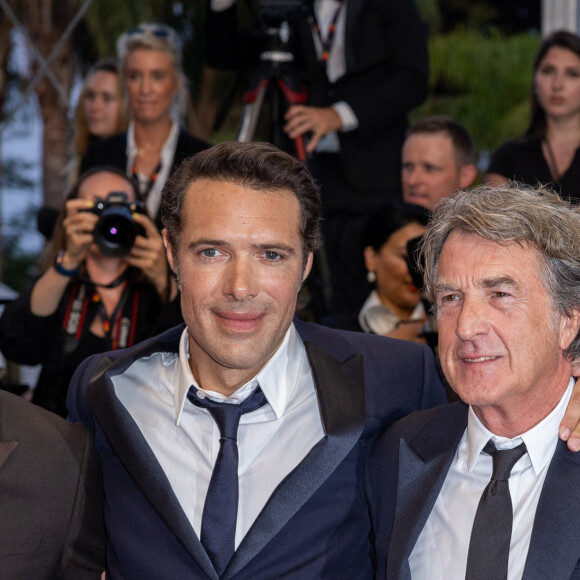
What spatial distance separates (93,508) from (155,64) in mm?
2138

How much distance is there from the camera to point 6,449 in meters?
2.02

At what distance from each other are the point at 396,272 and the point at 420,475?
1595 millimetres

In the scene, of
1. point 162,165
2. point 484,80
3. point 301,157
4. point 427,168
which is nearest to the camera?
point 301,157

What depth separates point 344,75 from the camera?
12.4 feet

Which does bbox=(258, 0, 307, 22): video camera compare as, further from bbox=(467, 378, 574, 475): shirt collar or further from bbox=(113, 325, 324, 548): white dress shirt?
bbox=(467, 378, 574, 475): shirt collar

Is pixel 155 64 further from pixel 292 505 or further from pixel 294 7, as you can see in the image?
pixel 292 505

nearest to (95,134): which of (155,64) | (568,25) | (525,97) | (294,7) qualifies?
(155,64)

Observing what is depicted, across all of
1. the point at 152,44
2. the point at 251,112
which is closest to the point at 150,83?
the point at 152,44

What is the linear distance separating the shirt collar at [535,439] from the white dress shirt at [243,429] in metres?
0.32

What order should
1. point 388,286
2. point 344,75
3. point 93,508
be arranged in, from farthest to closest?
point 344,75
point 388,286
point 93,508

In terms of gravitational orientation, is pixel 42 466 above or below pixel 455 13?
below

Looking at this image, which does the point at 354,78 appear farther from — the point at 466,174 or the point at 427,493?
the point at 427,493

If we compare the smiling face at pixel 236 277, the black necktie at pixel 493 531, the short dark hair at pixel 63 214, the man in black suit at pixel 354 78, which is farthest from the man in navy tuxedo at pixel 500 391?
the man in black suit at pixel 354 78

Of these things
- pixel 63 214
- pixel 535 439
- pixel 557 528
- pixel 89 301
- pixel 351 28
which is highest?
pixel 351 28
